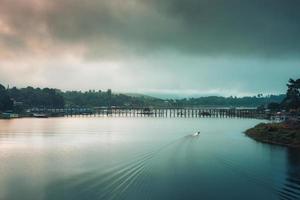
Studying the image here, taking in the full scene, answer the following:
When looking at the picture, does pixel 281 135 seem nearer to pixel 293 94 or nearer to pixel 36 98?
pixel 293 94

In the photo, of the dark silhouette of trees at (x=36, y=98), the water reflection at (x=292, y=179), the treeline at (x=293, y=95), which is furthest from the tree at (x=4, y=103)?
the water reflection at (x=292, y=179)

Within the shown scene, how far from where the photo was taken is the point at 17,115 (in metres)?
145

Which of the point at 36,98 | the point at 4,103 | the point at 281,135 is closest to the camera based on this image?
the point at 281,135

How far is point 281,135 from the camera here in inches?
2295

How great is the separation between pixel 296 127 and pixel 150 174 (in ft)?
113

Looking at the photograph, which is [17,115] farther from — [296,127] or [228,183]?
[228,183]

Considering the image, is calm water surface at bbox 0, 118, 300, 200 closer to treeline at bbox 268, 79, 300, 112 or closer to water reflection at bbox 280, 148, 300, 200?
water reflection at bbox 280, 148, 300, 200

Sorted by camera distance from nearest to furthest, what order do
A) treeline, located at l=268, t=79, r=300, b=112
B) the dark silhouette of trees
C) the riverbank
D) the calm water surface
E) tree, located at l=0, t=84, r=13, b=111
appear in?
the calm water surface < the riverbank < treeline, located at l=268, t=79, r=300, b=112 < tree, located at l=0, t=84, r=13, b=111 < the dark silhouette of trees

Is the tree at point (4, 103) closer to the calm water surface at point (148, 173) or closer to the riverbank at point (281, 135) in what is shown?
the calm water surface at point (148, 173)

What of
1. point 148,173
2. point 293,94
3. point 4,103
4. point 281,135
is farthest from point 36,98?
point 148,173

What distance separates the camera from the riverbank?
54.7 meters

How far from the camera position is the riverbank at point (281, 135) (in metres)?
54.7

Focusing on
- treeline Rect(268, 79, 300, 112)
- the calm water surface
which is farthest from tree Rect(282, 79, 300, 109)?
the calm water surface

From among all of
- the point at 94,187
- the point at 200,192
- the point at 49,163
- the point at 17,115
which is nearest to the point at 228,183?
the point at 200,192
